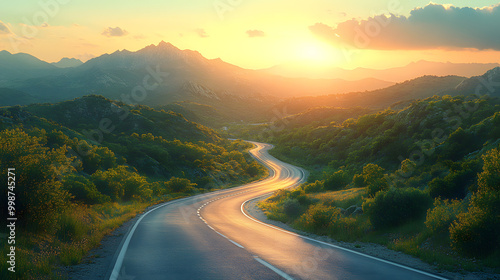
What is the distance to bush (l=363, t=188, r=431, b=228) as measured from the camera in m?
13.3

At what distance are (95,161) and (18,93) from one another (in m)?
189

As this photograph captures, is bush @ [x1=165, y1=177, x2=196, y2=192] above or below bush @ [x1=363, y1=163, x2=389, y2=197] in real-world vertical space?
below

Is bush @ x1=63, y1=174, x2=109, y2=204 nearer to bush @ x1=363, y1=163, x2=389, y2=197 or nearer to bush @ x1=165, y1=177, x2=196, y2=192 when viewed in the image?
bush @ x1=363, y1=163, x2=389, y2=197

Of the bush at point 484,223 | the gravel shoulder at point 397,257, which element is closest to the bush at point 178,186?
the gravel shoulder at point 397,257

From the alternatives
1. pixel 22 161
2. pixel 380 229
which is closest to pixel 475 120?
pixel 380 229

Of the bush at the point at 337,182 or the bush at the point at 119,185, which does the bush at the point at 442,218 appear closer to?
the bush at the point at 337,182

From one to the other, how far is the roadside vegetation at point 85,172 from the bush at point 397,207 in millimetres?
10952

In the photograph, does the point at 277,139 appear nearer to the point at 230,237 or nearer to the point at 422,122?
the point at 422,122

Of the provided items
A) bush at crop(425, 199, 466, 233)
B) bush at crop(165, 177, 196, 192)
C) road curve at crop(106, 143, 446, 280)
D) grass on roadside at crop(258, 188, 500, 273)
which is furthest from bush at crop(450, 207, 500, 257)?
bush at crop(165, 177, 196, 192)

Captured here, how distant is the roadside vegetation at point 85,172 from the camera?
9.81 meters

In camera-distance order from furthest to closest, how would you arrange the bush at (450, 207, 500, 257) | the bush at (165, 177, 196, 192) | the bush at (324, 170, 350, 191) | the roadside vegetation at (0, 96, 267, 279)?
1. the bush at (165, 177, 196, 192)
2. the bush at (324, 170, 350, 191)
3. the roadside vegetation at (0, 96, 267, 279)
4. the bush at (450, 207, 500, 257)

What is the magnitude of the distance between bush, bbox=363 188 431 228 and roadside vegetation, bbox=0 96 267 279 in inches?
431

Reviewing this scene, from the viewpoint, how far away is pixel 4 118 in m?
40.2

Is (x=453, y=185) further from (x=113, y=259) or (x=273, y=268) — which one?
(x=113, y=259)
